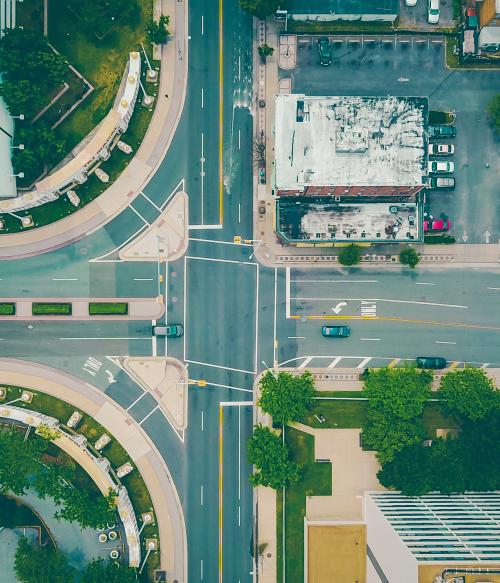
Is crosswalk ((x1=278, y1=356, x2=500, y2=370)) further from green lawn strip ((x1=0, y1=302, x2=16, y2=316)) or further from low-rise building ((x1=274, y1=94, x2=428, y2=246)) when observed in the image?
green lawn strip ((x1=0, y1=302, x2=16, y2=316))

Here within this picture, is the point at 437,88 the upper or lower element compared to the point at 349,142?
upper

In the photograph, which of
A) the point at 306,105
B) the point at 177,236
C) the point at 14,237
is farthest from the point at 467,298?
the point at 14,237

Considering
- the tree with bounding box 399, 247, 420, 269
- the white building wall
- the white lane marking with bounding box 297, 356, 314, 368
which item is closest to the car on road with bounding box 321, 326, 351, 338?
the white lane marking with bounding box 297, 356, 314, 368

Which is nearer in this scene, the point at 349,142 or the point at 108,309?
the point at 349,142

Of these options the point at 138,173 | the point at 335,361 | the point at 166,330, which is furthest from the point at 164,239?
the point at 335,361

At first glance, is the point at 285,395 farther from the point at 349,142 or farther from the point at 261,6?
the point at 261,6

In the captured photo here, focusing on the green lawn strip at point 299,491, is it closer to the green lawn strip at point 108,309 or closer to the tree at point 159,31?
the green lawn strip at point 108,309
